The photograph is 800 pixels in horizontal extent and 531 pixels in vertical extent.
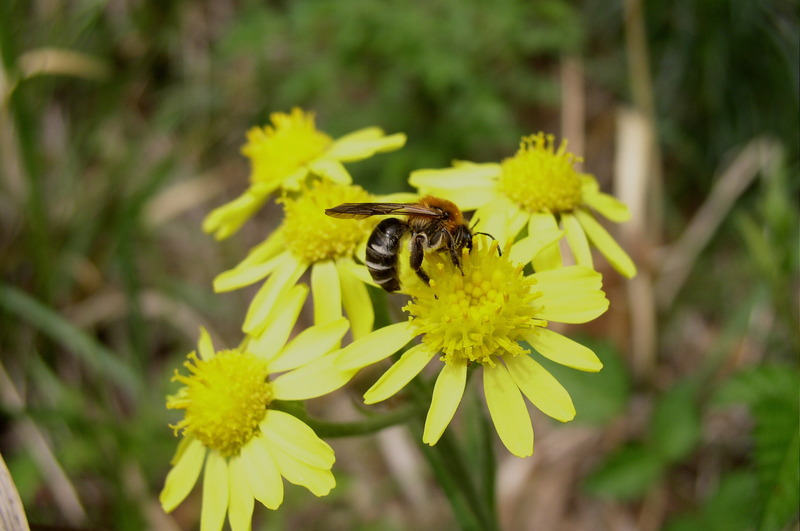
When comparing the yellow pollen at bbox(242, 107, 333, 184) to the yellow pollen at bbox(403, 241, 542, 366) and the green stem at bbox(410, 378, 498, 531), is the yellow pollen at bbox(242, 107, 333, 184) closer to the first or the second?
the yellow pollen at bbox(403, 241, 542, 366)

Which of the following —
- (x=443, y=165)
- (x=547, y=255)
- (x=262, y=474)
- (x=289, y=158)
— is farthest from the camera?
(x=443, y=165)

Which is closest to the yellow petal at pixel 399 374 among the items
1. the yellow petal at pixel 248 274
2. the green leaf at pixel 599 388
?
the yellow petal at pixel 248 274

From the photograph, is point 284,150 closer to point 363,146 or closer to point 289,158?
point 289,158

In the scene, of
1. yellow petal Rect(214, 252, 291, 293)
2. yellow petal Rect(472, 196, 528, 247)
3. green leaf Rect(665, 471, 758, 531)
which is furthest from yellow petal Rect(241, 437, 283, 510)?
green leaf Rect(665, 471, 758, 531)

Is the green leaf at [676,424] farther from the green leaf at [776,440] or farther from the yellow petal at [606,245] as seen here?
the yellow petal at [606,245]

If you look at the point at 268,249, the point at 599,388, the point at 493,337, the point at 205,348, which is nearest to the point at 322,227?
the point at 268,249

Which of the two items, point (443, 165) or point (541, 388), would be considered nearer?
point (541, 388)

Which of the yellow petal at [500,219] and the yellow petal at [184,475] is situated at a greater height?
the yellow petal at [500,219]

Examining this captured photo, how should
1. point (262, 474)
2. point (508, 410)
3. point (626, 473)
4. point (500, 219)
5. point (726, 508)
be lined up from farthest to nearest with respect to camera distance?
1. point (626, 473)
2. point (726, 508)
3. point (500, 219)
4. point (262, 474)
5. point (508, 410)
